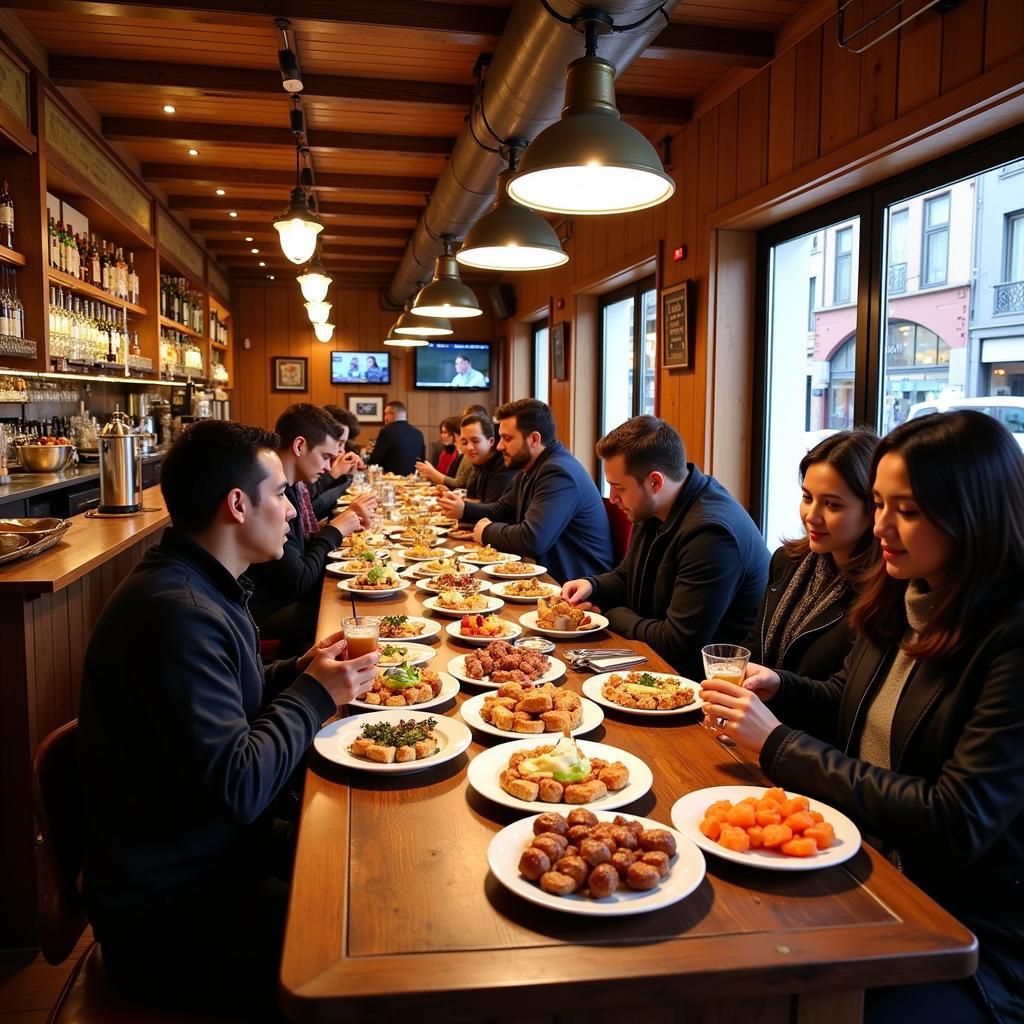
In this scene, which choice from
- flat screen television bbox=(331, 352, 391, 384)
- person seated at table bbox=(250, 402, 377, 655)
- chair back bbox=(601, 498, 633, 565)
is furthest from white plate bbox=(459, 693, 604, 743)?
flat screen television bbox=(331, 352, 391, 384)

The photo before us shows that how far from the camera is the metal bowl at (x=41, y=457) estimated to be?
5.03 metres

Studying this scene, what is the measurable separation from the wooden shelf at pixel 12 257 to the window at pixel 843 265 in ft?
14.2

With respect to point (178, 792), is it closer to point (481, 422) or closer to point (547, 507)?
point (547, 507)

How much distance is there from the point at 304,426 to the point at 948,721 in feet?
9.41

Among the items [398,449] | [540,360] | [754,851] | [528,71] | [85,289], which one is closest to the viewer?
[754,851]

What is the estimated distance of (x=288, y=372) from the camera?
12.0 meters

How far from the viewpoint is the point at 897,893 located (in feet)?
3.97

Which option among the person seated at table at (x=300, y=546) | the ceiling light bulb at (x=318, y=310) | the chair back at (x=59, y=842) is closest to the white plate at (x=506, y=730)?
the chair back at (x=59, y=842)

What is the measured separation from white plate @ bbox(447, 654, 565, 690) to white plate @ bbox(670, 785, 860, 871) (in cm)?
59

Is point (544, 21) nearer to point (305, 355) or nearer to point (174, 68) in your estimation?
point (174, 68)

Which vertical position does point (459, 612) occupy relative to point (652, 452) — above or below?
below

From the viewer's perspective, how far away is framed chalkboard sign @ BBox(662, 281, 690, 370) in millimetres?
5246

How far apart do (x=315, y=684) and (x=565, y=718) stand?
0.50 m

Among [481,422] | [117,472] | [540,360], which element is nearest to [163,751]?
[117,472]
